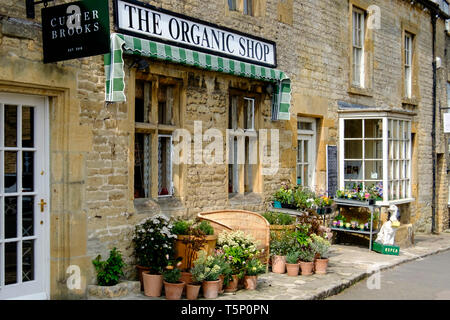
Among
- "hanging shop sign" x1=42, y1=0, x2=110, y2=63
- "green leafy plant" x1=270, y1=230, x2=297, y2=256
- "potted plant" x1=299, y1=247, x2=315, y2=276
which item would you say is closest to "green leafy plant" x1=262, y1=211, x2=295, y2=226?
"green leafy plant" x1=270, y1=230, x2=297, y2=256

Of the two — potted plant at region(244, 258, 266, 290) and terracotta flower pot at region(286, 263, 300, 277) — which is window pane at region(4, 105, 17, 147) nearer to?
potted plant at region(244, 258, 266, 290)

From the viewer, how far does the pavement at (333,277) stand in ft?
23.6

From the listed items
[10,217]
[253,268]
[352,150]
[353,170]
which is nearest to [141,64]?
[10,217]

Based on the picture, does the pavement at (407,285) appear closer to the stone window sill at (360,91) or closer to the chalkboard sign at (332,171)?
the chalkboard sign at (332,171)

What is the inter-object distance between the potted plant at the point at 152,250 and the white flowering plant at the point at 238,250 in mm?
766

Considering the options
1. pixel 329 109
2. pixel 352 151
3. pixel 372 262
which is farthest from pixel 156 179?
pixel 352 151

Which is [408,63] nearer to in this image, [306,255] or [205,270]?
[306,255]

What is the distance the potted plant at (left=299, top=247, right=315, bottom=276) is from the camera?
866 cm

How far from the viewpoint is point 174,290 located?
6797 mm

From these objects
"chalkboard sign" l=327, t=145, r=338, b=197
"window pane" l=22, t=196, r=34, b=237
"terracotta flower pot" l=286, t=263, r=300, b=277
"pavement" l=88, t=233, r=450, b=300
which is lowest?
"pavement" l=88, t=233, r=450, b=300

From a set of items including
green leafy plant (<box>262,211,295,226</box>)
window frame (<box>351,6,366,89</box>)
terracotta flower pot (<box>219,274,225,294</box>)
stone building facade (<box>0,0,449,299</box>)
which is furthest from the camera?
window frame (<box>351,6,366,89</box>)

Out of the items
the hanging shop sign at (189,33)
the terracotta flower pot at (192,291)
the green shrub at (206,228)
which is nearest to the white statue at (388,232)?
the hanging shop sign at (189,33)

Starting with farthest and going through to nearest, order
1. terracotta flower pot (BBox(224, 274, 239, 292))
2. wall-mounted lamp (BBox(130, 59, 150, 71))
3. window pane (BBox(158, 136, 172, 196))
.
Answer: window pane (BBox(158, 136, 172, 196)) < wall-mounted lamp (BBox(130, 59, 150, 71)) < terracotta flower pot (BBox(224, 274, 239, 292))

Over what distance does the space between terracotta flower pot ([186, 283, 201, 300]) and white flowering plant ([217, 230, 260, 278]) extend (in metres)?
0.76
